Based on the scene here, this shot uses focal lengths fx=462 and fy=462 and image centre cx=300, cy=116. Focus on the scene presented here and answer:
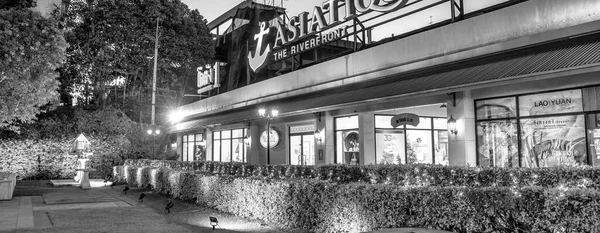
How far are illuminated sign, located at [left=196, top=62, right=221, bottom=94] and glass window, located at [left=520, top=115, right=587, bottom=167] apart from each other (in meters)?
21.3

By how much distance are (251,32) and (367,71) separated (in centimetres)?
1642

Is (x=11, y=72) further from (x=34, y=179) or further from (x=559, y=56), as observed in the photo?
(x=559, y=56)

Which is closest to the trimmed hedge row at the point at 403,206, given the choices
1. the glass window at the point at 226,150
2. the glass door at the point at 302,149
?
the glass door at the point at 302,149

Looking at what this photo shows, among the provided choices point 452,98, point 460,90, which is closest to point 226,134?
point 452,98

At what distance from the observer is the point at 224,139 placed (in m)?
31.0

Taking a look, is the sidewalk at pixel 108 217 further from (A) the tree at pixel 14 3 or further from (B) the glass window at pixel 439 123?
(B) the glass window at pixel 439 123

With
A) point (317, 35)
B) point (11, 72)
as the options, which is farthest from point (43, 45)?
point (317, 35)

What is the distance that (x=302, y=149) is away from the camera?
2369 centimetres

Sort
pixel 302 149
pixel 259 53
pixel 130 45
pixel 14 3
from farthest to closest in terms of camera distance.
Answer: pixel 130 45 → pixel 259 53 → pixel 302 149 → pixel 14 3

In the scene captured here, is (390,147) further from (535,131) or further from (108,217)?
(108,217)

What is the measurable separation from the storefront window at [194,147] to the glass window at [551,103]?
23.8 meters

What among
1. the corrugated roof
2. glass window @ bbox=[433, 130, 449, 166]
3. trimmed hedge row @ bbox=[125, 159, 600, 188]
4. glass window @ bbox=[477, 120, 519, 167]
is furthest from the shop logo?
glass window @ bbox=[477, 120, 519, 167]

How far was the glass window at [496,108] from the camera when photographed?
45.2 ft

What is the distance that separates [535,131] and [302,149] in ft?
40.8
